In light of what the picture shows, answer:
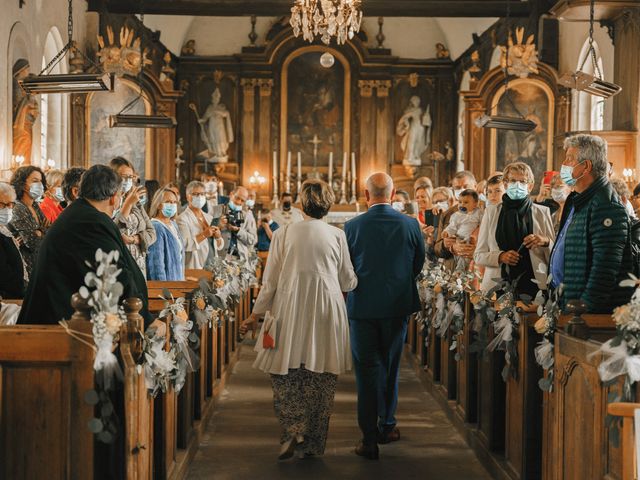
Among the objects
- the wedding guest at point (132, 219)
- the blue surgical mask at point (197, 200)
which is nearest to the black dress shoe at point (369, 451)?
the wedding guest at point (132, 219)

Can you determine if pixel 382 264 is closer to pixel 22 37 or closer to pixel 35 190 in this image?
pixel 35 190

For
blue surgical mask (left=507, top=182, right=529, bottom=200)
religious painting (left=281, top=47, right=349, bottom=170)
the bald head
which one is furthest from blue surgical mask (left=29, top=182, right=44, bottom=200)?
religious painting (left=281, top=47, right=349, bottom=170)

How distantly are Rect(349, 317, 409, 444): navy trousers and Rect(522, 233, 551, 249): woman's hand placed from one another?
93 cm

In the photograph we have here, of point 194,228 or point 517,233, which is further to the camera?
A: point 194,228

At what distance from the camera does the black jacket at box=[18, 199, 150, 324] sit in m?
3.75

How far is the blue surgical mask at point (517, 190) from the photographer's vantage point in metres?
5.87

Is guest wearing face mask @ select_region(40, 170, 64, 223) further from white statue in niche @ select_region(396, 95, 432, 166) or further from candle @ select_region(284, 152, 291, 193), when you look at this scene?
white statue in niche @ select_region(396, 95, 432, 166)

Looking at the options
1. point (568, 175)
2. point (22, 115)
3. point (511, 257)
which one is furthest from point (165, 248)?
point (22, 115)

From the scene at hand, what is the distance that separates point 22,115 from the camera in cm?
1262

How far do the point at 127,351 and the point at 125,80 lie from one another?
47.8 ft

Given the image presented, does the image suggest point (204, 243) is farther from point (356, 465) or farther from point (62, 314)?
point (62, 314)

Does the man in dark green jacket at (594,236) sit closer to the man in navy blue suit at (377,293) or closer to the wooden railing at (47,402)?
the man in navy blue suit at (377,293)

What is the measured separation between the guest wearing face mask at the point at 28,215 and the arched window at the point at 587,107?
31.4 ft

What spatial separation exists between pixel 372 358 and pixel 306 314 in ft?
1.96
